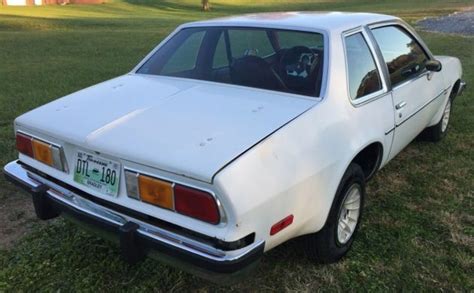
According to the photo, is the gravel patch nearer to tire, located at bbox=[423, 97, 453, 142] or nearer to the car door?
tire, located at bbox=[423, 97, 453, 142]

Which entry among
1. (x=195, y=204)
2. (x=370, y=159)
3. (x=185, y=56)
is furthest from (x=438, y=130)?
(x=195, y=204)

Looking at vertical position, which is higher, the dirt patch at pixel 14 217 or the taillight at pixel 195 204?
the taillight at pixel 195 204

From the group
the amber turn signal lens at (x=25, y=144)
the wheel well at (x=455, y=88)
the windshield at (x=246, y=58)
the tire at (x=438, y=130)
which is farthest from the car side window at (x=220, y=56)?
the wheel well at (x=455, y=88)

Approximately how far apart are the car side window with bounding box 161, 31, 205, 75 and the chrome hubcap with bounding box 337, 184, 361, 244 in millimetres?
A: 1517

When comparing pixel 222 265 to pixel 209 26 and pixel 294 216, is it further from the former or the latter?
pixel 209 26

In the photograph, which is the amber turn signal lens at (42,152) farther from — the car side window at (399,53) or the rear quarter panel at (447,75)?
→ the rear quarter panel at (447,75)

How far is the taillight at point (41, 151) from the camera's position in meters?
2.72

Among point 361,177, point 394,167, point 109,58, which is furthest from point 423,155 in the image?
point 109,58

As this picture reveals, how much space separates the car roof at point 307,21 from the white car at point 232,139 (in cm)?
1

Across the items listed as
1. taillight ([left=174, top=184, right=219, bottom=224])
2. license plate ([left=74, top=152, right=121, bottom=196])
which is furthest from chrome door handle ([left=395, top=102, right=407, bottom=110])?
license plate ([left=74, top=152, right=121, bottom=196])

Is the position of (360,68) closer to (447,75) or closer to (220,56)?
(220,56)

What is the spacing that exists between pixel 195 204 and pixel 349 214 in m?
1.33

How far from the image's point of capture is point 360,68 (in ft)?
10.7

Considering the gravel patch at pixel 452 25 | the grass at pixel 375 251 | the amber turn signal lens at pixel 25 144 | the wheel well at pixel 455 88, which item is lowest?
the gravel patch at pixel 452 25
